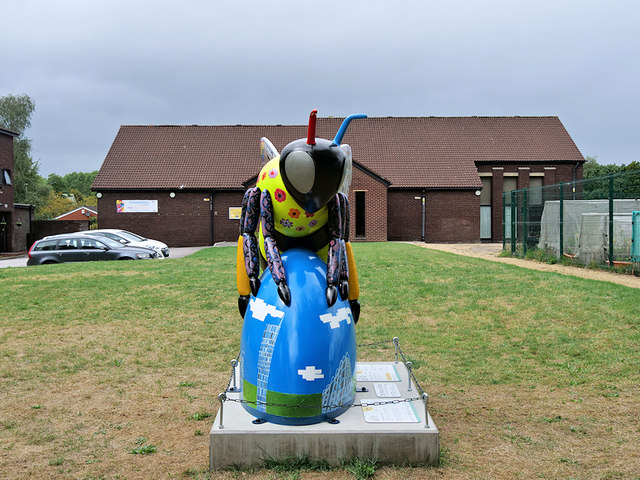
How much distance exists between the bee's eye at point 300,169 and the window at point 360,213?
85.8 feet

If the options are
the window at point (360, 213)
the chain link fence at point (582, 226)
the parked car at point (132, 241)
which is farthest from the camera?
the window at point (360, 213)

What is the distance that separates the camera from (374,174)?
99.0 feet

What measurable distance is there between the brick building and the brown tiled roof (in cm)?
6

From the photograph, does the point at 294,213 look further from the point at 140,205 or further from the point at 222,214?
the point at 140,205

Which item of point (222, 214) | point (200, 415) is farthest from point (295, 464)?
point (222, 214)

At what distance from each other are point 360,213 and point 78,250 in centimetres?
1580

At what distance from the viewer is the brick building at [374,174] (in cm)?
3244

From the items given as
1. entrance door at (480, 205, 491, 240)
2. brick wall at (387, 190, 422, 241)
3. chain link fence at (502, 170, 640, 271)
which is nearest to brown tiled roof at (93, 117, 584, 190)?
brick wall at (387, 190, 422, 241)

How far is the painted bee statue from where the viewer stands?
13.9 feet

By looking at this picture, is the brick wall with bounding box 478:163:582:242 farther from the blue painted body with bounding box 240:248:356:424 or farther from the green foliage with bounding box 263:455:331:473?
the green foliage with bounding box 263:455:331:473

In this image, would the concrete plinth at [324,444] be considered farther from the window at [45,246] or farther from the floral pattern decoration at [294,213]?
the window at [45,246]

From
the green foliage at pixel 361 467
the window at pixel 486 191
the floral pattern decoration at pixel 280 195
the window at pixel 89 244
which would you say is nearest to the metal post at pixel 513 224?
the window at pixel 486 191

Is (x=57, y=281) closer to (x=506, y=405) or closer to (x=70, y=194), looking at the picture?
(x=506, y=405)

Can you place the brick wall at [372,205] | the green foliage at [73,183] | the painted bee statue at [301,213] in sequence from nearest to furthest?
the painted bee statue at [301,213]
the brick wall at [372,205]
the green foliage at [73,183]
